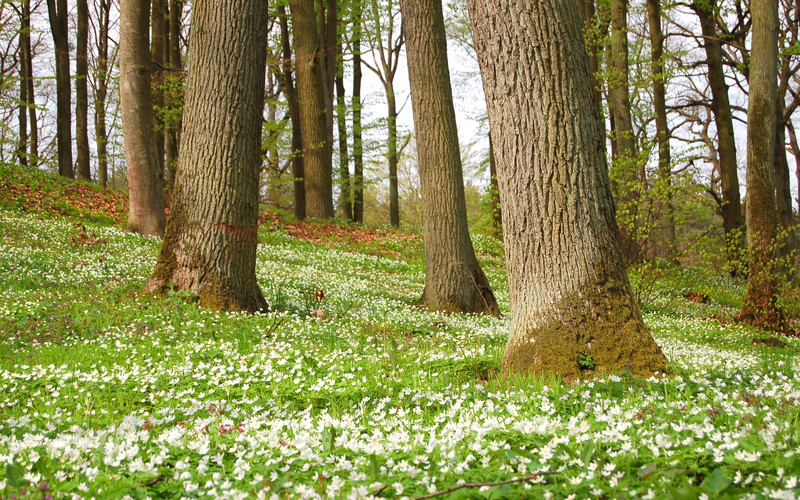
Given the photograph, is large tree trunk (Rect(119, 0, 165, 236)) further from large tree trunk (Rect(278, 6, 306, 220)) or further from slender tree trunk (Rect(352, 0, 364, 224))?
slender tree trunk (Rect(352, 0, 364, 224))

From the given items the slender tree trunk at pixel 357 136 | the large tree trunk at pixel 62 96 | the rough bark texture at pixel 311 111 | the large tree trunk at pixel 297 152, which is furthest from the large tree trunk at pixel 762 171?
the large tree trunk at pixel 62 96

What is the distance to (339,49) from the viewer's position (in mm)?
26016

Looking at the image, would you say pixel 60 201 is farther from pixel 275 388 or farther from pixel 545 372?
pixel 545 372

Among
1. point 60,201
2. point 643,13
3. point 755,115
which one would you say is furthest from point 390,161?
point 755,115

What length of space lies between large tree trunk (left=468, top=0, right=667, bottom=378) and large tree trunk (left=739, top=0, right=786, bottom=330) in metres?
7.59

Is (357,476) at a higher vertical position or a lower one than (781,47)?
lower

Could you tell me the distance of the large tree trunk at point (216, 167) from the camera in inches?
277

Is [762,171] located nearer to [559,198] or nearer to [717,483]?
[559,198]

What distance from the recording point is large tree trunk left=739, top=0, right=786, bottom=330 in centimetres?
1015

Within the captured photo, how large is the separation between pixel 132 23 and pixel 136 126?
7.71ft

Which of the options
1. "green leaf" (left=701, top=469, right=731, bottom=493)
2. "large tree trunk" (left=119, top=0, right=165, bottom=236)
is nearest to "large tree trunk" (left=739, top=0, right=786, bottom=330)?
"green leaf" (left=701, top=469, right=731, bottom=493)

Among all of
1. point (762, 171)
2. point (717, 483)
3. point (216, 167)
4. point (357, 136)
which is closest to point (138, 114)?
point (216, 167)

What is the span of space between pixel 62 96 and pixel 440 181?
18524 millimetres

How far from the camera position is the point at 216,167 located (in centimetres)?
704
